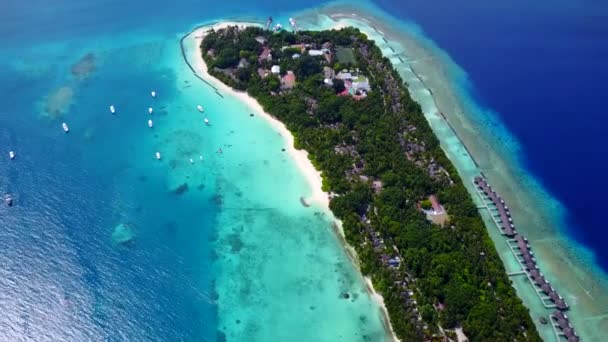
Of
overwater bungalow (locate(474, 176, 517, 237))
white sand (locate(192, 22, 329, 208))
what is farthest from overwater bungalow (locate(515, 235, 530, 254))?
white sand (locate(192, 22, 329, 208))

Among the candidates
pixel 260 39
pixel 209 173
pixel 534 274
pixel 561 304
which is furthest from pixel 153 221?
pixel 260 39

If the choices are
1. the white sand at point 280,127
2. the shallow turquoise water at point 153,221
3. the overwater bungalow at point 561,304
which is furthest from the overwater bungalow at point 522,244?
the white sand at point 280,127

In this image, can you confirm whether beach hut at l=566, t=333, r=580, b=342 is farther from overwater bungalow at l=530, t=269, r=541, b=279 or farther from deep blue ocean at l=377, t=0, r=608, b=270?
deep blue ocean at l=377, t=0, r=608, b=270

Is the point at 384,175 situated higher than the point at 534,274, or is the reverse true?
the point at 384,175

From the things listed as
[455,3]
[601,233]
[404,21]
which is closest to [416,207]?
[601,233]

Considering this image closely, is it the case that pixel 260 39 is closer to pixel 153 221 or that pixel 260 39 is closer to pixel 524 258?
pixel 153 221

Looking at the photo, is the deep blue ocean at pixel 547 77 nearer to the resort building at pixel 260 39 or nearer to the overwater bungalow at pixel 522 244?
the overwater bungalow at pixel 522 244
